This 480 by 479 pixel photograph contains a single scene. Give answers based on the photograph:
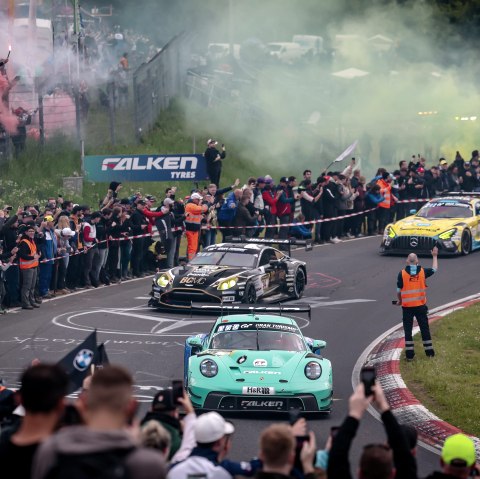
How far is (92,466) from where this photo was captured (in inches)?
198

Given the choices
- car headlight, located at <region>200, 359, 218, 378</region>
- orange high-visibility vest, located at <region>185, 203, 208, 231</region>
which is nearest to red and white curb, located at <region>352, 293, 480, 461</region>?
car headlight, located at <region>200, 359, 218, 378</region>

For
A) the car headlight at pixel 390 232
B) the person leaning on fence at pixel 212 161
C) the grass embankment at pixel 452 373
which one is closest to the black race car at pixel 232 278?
the grass embankment at pixel 452 373

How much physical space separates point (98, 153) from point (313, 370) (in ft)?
73.7

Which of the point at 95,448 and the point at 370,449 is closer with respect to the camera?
the point at 95,448

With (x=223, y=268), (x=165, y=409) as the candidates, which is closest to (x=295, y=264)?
(x=223, y=268)

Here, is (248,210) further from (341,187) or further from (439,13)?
(439,13)

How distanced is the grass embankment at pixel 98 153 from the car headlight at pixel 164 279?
8.59m

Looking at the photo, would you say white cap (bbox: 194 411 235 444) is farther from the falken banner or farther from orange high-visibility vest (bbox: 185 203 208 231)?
the falken banner

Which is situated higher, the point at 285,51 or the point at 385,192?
the point at 285,51

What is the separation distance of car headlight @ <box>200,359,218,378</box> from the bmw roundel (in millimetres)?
6143

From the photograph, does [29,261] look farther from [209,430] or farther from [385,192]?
[209,430]

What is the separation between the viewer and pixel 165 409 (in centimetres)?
864

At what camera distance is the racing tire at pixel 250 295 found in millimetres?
23792

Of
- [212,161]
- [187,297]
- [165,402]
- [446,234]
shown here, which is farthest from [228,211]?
[165,402]
